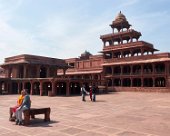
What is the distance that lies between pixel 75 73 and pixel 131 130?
164 feet

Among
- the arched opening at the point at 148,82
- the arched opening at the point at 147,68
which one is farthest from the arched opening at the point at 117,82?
the arched opening at the point at 147,68

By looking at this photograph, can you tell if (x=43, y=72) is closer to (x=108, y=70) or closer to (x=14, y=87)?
(x=14, y=87)

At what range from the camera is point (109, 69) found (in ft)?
174

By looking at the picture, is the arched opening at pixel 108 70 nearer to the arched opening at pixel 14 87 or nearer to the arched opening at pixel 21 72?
the arched opening at pixel 21 72

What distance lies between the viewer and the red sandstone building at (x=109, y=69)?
128 feet

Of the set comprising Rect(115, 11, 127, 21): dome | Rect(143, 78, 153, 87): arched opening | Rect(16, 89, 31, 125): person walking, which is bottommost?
Rect(16, 89, 31, 125): person walking

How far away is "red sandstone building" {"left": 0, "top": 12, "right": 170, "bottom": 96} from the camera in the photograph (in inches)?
1535

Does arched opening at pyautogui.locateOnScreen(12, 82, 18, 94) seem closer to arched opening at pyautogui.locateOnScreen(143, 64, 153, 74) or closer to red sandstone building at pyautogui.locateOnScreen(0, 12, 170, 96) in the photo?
red sandstone building at pyautogui.locateOnScreen(0, 12, 170, 96)

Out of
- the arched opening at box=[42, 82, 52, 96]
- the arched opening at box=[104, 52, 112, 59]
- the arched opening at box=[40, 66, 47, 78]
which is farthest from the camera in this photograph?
the arched opening at box=[104, 52, 112, 59]

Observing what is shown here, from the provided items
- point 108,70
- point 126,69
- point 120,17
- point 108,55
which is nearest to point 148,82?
point 126,69

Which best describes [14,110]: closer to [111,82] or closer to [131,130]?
[131,130]

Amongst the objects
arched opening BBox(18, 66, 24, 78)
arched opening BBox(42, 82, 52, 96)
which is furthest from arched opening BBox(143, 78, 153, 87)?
arched opening BBox(18, 66, 24, 78)

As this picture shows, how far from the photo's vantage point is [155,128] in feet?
29.1

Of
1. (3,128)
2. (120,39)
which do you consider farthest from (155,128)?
(120,39)
